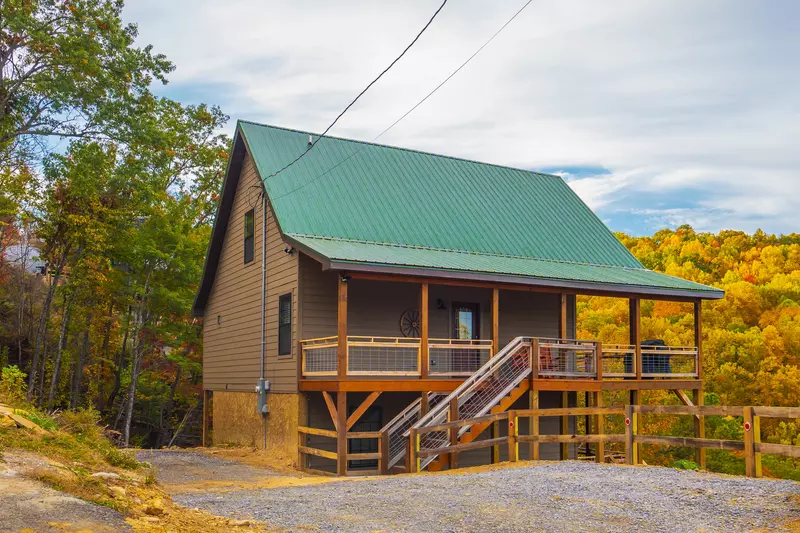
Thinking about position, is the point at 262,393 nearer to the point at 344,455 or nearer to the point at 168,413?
the point at 344,455

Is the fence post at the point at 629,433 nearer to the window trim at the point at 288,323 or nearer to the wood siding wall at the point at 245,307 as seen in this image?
the wood siding wall at the point at 245,307

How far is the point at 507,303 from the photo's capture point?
22359 mm

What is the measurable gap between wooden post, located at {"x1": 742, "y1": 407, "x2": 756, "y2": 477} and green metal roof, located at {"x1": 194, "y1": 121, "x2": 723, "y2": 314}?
766cm

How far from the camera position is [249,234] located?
72.3 feet

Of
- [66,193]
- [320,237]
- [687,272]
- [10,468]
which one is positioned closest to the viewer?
[10,468]

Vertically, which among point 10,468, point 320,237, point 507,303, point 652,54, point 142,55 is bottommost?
point 10,468

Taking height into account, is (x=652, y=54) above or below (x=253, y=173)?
above

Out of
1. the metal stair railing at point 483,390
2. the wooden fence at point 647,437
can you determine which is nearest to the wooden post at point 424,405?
the metal stair railing at point 483,390

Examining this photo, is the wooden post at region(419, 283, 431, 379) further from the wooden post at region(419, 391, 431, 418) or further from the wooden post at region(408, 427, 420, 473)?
the wooden post at region(408, 427, 420, 473)

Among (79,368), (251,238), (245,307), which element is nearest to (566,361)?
(245,307)

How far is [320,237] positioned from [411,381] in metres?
4.25

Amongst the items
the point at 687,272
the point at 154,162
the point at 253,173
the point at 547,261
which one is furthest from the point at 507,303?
the point at 687,272

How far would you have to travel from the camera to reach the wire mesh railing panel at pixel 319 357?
18.1 meters

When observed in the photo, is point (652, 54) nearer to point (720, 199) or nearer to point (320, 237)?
point (320, 237)
